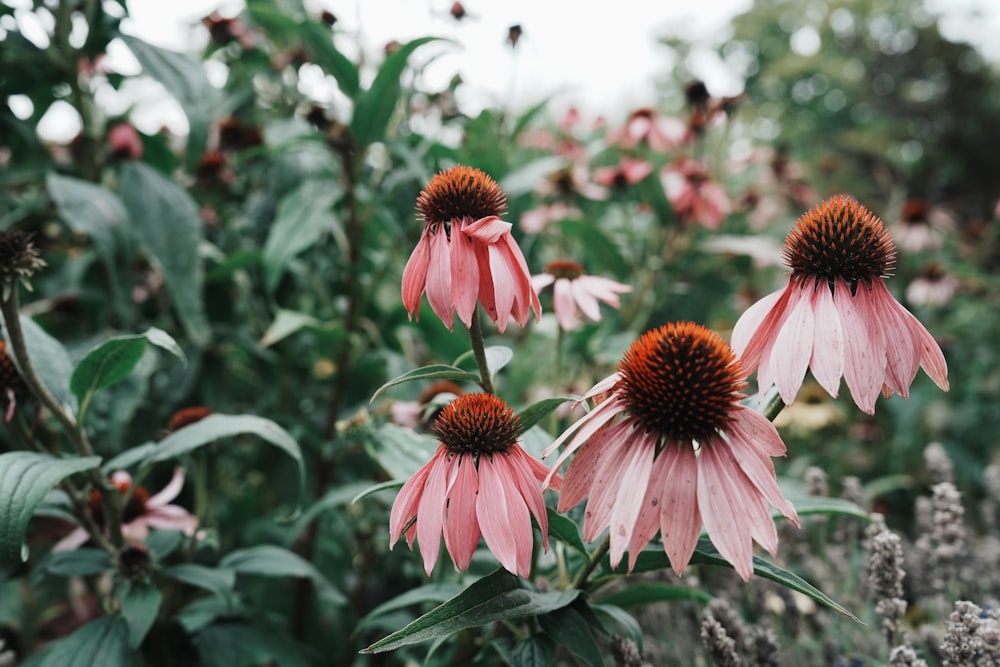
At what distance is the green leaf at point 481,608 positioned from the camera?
487 mm

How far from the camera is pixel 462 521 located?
504mm

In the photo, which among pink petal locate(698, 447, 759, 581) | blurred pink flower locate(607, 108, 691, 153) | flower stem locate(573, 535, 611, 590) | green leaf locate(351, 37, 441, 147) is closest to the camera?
pink petal locate(698, 447, 759, 581)

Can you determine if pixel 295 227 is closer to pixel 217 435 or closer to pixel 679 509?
pixel 217 435

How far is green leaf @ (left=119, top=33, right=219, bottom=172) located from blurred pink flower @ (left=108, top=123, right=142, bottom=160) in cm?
19

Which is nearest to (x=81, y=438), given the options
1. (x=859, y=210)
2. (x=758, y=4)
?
(x=859, y=210)

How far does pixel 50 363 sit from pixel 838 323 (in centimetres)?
82

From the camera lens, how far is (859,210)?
0.58 metres

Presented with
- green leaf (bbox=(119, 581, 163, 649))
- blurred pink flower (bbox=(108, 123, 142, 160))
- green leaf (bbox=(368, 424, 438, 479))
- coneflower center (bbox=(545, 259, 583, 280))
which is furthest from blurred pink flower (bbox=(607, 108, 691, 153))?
green leaf (bbox=(119, 581, 163, 649))

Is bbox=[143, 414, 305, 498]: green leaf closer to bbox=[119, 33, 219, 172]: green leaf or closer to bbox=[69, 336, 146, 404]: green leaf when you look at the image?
bbox=[69, 336, 146, 404]: green leaf

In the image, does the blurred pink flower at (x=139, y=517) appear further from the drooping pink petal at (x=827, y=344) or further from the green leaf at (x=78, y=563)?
the drooping pink petal at (x=827, y=344)

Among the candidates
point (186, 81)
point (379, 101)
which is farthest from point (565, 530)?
point (186, 81)

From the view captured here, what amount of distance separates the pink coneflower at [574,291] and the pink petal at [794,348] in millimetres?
252

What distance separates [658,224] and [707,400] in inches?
48.5

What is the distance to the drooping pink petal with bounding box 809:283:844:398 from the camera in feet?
1.57
